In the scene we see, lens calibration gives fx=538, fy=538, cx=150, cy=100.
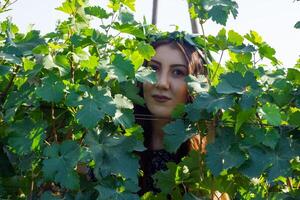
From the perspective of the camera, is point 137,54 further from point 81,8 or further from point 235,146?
point 235,146

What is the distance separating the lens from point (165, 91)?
2.22 meters

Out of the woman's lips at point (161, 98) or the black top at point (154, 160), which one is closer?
the woman's lips at point (161, 98)

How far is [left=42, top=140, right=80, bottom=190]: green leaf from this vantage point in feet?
5.25

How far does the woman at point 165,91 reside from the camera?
2.24m

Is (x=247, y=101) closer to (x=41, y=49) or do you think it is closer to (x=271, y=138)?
(x=271, y=138)

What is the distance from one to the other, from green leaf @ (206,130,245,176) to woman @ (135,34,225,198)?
0.36 metres

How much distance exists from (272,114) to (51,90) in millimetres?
704

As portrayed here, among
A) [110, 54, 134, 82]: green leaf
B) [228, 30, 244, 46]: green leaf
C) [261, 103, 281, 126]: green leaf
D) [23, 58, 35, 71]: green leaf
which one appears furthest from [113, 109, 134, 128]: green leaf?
[228, 30, 244, 46]: green leaf

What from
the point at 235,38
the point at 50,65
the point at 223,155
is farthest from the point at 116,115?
the point at 235,38

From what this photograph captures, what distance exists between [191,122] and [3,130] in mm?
649

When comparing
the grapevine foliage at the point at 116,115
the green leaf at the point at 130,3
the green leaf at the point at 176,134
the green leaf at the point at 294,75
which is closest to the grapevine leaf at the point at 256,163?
the grapevine foliage at the point at 116,115

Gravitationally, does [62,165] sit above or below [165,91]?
below

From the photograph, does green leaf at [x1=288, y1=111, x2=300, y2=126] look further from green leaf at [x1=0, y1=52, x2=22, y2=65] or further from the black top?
green leaf at [x1=0, y1=52, x2=22, y2=65]

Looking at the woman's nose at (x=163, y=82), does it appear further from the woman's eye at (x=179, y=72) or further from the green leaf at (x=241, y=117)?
the green leaf at (x=241, y=117)
